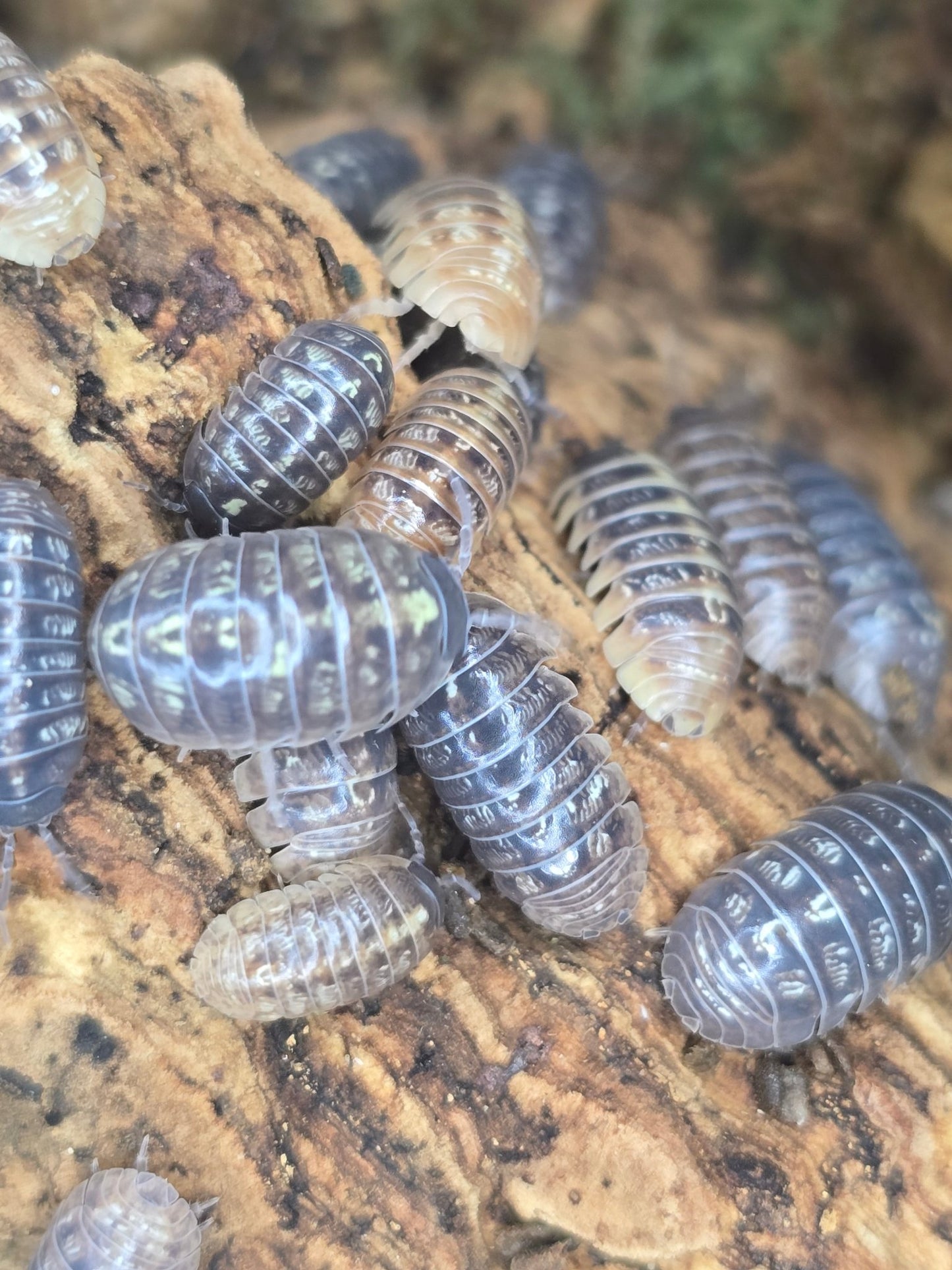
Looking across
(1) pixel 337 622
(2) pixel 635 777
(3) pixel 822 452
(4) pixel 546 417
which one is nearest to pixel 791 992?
(2) pixel 635 777

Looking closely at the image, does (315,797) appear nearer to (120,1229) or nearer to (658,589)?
(120,1229)

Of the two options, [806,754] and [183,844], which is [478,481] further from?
[806,754]

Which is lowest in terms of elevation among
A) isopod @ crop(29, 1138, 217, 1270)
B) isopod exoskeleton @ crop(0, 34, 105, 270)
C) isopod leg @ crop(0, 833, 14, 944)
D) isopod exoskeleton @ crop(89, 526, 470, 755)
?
isopod @ crop(29, 1138, 217, 1270)

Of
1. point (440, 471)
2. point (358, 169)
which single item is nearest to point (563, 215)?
point (358, 169)

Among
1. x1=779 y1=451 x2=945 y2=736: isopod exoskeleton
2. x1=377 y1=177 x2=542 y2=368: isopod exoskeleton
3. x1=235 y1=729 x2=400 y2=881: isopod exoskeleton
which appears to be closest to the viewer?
x1=235 y1=729 x2=400 y2=881: isopod exoskeleton

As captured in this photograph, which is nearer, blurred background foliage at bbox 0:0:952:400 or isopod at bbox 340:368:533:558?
isopod at bbox 340:368:533:558

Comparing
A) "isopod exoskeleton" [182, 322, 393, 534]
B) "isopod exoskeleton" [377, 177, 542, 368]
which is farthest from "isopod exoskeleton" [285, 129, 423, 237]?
"isopod exoskeleton" [182, 322, 393, 534]

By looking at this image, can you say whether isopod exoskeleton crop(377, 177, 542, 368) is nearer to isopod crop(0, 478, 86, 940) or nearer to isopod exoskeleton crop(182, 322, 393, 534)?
isopod exoskeleton crop(182, 322, 393, 534)
